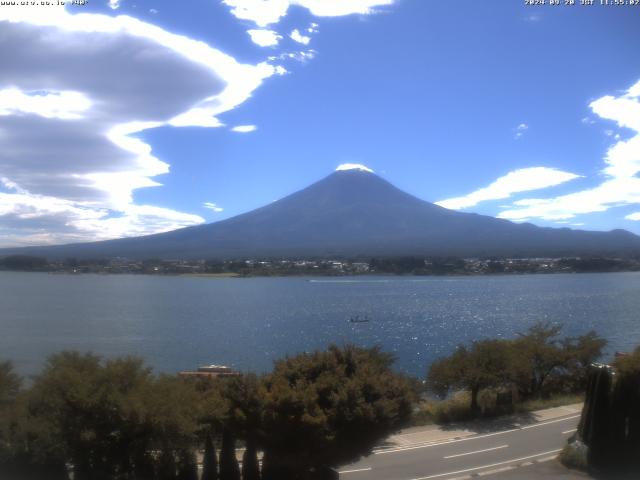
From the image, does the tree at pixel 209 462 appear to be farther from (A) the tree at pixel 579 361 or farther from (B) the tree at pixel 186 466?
(A) the tree at pixel 579 361

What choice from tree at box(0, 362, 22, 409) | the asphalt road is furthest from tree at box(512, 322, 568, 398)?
tree at box(0, 362, 22, 409)

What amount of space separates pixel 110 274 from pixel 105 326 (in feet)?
268

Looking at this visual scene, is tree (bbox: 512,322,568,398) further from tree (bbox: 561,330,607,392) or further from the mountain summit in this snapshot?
the mountain summit

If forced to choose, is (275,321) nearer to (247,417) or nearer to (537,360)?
(537,360)

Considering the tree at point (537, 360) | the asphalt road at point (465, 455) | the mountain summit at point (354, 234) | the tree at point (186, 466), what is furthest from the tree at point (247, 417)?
the mountain summit at point (354, 234)

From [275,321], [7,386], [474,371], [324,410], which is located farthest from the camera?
[275,321]

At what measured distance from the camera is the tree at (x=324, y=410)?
Answer: 9133 mm

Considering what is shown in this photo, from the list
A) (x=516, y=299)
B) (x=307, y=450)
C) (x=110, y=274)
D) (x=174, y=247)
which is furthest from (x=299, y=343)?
(x=174, y=247)

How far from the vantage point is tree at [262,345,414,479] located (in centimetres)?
913

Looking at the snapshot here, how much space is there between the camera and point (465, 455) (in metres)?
11.5

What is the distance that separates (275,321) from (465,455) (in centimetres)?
3432

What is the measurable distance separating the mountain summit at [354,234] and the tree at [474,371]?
113832 mm

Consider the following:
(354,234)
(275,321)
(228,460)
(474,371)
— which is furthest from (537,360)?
(354,234)

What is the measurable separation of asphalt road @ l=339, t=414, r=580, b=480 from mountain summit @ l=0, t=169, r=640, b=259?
386 ft
